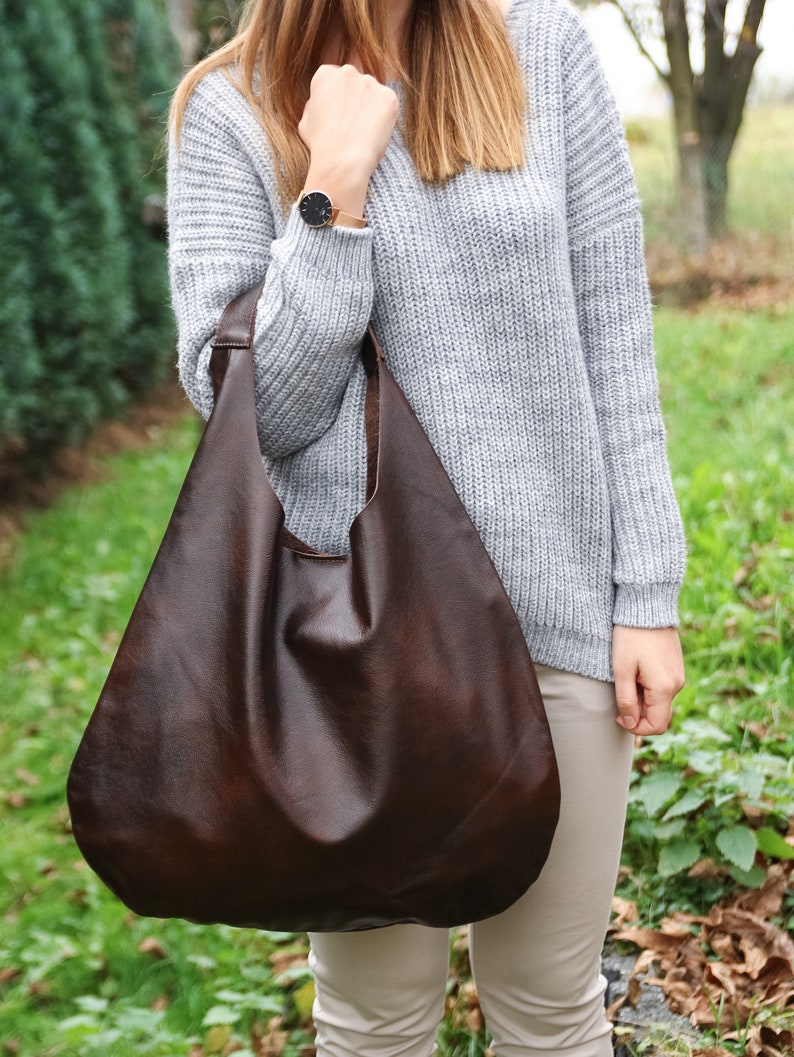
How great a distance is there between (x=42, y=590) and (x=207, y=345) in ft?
14.0

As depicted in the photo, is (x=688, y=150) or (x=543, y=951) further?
(x=688, y=150)

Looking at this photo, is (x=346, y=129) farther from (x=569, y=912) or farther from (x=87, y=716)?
(x=87, y=716)

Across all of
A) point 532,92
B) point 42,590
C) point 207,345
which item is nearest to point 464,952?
point 207,345

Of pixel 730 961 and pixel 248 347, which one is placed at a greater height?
pixel 248 347

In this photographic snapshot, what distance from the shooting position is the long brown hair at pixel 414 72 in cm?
142

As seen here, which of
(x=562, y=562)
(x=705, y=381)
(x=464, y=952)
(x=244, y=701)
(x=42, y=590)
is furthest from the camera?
(x=705, y=381)

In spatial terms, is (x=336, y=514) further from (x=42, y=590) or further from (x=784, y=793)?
(x=42, y=590)

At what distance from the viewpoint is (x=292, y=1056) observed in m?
2.43

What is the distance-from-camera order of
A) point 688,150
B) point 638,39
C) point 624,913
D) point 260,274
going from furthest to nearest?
1. point 688,150
2. point 638,39
3. point 624,913
4. point 260,274

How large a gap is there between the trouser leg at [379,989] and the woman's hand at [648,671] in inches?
17.2

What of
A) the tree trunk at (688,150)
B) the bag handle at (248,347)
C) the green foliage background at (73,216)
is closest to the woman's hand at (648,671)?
the bag handle at (248,347)

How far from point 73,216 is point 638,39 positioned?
18.2 feet

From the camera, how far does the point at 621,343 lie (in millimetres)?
1457

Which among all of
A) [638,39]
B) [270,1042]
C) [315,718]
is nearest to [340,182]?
[315,718]
